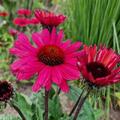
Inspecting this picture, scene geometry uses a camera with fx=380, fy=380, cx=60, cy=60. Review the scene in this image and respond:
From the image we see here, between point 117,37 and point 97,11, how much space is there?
0.22 meters

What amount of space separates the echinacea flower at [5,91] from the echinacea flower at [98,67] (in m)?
0.27

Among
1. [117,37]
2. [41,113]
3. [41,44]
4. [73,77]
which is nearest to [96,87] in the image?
[73,77]

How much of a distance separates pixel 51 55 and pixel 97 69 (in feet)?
0.49

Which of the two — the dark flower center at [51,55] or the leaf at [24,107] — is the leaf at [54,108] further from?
the dark flower center at [51,55]

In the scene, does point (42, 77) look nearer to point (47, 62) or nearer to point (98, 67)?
point (47, 62)

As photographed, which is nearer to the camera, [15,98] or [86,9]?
[15,98]

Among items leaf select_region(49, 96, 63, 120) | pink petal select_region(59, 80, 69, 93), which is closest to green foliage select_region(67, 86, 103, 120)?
leaf select_region(49, 96, 63, 120)

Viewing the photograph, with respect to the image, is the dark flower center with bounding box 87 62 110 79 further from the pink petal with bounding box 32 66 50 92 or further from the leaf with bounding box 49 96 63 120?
the leaf with bounding box 49 96 63 120

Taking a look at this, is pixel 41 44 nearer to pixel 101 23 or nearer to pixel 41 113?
pixel 41 113

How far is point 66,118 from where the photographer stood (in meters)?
1.57

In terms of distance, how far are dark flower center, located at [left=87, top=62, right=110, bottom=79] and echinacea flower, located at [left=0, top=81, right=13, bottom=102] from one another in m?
0.29

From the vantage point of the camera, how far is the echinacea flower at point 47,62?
110 cm

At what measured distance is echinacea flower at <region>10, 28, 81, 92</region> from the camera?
1.10 m

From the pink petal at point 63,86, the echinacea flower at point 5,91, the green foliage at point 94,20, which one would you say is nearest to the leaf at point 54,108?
the echinacea flower at point 5,91
